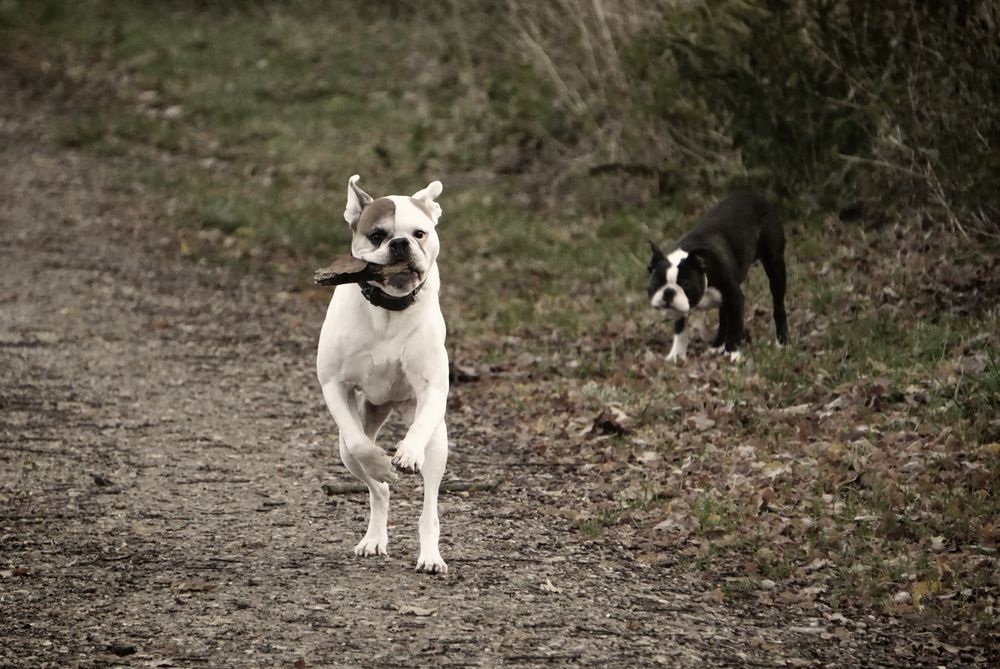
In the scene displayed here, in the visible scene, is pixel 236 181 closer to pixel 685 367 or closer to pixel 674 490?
pixel 685 367

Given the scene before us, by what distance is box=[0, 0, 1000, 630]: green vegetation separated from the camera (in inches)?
260

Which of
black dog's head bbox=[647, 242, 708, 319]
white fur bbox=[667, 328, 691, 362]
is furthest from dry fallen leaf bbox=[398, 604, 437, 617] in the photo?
white fur bbox=[667, 328, 691, 362]

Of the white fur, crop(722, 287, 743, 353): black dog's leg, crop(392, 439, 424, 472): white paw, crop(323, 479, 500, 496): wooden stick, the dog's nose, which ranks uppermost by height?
the dog's nose

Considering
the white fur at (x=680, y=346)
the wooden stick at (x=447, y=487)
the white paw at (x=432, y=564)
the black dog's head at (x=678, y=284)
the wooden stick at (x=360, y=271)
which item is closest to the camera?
the wooden stick at (x=360, y=271)

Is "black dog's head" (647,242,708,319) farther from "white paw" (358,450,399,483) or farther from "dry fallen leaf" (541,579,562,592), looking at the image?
"white paw" (358,450,399,483)

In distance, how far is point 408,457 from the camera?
532 cm

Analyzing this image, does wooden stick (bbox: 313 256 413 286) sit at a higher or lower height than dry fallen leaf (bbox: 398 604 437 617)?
higher

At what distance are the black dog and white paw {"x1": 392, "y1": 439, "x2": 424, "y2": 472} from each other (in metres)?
4.17

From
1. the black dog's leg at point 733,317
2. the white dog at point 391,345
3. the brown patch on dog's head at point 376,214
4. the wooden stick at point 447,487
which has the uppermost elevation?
the brown patch on dog's head at point 376,214

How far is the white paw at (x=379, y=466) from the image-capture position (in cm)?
553

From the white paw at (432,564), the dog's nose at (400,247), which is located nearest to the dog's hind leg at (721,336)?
the white paw at (432,564)

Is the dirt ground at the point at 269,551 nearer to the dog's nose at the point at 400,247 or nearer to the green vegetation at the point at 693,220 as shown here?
the green vegetation at the point at 693,220

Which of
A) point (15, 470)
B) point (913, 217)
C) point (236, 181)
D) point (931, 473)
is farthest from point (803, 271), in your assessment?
point (236, 181)

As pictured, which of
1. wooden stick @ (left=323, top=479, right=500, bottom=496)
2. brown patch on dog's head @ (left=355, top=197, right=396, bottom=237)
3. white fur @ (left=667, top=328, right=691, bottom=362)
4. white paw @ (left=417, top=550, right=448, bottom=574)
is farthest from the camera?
white fur @ (left=667, top=328, right=691, bottom=362)
